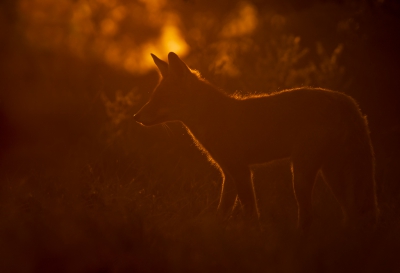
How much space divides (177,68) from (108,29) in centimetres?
383

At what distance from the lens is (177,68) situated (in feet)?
17.8

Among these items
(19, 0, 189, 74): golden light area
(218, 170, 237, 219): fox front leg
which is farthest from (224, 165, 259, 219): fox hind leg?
(19, 0, 189, 74): golden light area

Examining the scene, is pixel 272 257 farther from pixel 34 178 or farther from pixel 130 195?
pixel 34 178

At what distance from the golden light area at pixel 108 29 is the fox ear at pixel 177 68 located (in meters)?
2.81

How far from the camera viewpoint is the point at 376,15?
9352mm

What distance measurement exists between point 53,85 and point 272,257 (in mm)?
5074

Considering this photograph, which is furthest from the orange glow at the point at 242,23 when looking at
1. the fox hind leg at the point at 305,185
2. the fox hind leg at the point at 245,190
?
the fox hind leg at the point at 305,185

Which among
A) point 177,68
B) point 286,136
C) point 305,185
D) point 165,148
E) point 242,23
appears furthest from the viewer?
point 242,23

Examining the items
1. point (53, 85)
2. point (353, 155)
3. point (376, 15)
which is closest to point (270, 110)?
point (353, 155)

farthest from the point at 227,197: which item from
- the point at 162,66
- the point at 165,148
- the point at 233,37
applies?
the point at 233,37

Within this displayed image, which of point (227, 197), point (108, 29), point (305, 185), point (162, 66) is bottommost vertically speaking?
point (305, 185)

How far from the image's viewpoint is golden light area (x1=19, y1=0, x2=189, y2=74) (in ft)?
27.9

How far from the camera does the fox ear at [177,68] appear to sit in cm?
535

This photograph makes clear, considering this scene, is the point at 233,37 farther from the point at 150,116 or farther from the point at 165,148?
the point at 150,116
